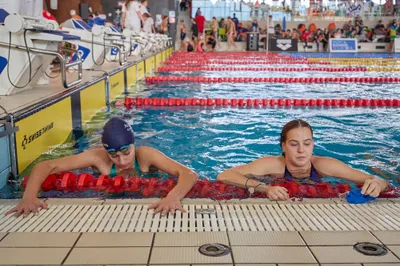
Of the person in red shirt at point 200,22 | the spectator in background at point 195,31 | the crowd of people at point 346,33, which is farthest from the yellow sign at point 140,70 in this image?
the crowd of people at point 346,33

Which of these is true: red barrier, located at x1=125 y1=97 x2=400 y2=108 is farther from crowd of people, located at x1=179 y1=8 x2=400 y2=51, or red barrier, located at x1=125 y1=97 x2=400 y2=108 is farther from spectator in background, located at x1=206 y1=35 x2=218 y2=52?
spectator in background, located at x1=206 y1=35 x2=218 y2=52

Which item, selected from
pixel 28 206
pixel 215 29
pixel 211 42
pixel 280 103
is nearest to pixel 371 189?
pixel 28 206

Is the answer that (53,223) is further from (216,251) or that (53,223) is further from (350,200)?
(350,200)

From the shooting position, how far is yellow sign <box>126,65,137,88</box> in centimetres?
941

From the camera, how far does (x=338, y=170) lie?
10.8ft

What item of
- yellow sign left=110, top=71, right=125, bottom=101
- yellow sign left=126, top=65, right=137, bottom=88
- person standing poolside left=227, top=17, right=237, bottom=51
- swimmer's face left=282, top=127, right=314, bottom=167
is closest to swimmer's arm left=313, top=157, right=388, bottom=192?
swimmer's face left=282, top=127, right=314, bottom=167

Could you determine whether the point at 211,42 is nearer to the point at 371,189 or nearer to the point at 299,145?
the point at 299,145

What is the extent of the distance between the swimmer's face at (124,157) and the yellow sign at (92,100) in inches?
108

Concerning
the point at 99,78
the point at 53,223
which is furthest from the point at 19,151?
the point at 99,78

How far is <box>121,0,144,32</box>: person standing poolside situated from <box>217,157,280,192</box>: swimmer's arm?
991 cm

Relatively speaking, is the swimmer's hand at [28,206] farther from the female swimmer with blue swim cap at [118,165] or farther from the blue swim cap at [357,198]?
the blue swim cap at [357,198]

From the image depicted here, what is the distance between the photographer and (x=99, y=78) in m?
6.99

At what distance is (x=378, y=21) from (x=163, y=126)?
930 inches

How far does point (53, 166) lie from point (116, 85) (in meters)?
5.10
